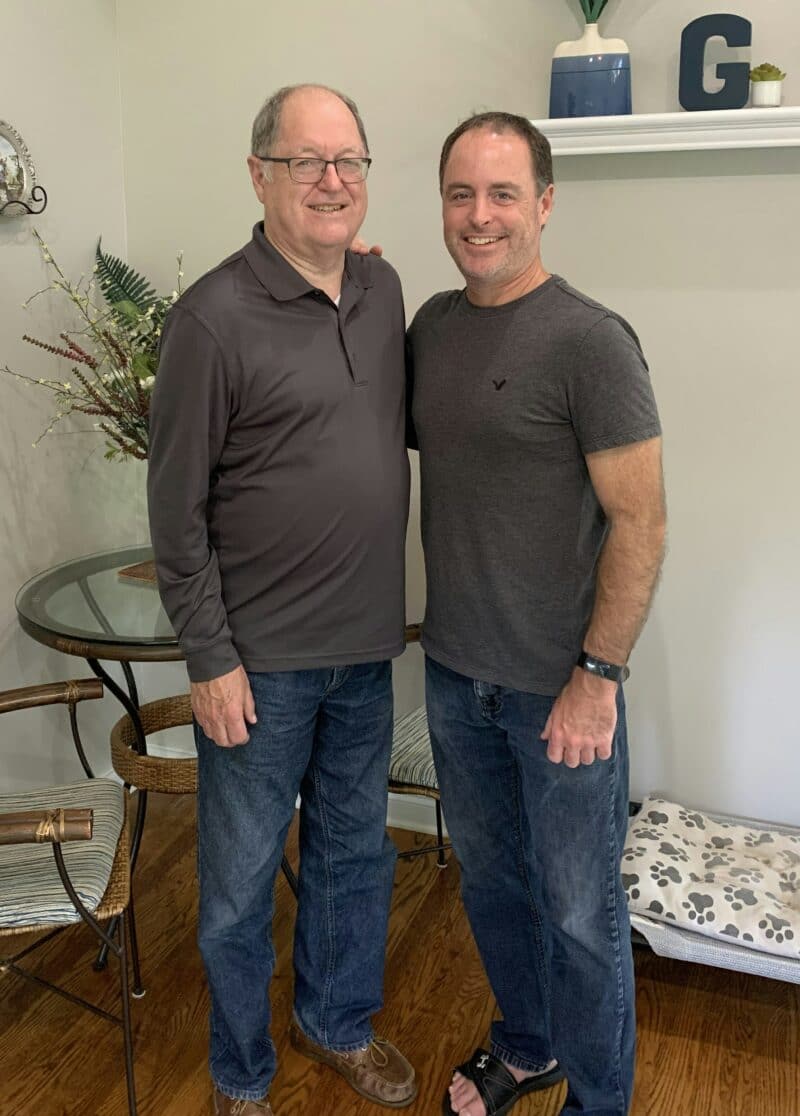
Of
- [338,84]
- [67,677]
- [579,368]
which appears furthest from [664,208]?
[67,677]

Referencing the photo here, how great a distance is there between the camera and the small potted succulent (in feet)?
6.61

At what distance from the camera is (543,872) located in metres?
1.59

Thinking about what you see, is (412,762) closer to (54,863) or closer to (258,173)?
(54,863)

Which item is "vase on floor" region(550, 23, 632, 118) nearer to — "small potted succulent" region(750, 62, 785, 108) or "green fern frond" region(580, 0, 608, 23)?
"green fern frond" region(580, 0, 608, 23)

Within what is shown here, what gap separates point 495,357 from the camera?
1.51 metres

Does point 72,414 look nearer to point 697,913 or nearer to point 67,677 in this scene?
point 67,677

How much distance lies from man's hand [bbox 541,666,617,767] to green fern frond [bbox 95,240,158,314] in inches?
62.9

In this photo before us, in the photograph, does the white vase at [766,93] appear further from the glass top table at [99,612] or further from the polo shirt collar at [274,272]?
the glass top table at [99,612]

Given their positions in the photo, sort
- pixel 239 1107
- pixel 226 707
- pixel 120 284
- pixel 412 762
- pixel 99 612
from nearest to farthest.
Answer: pixel 226 707 < pixel 239 1107 < pixel 99 612 < pixel 412 762 < pixel 120 284

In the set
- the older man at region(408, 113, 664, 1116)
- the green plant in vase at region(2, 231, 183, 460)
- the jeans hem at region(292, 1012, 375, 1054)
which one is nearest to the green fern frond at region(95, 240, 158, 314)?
the green plant in vase at region(2, 231, 183, 460)

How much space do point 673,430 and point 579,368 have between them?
3.24 ft

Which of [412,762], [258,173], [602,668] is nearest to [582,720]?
[602,668]

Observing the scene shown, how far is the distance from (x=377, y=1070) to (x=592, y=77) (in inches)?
79.6

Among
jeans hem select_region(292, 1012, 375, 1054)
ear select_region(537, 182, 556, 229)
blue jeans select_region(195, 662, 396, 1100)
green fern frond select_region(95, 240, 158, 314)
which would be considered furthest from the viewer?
green fern frond select_region(95, 240, 158, 314)
